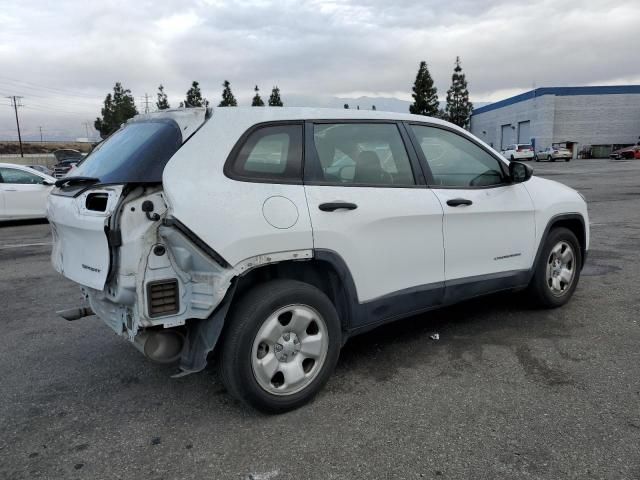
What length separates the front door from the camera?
386 cm

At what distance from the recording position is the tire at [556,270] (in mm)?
4633

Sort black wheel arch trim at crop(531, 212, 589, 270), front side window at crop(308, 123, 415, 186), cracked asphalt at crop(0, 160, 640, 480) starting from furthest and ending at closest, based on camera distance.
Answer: black wheel arch trim at crop(531, 212, 589, 270), front side window at crop(308, 123, 415, 186), cracked asphalt at crop(0, 160, 640, 480)

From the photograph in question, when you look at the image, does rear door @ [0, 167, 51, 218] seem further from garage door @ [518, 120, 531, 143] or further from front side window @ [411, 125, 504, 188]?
garage door @ [518, 120, 531, 143]

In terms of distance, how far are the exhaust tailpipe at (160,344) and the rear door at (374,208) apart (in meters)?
0.99

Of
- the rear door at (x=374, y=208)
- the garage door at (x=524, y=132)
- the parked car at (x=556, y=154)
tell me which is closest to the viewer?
the rear door at (x=374, y=208)

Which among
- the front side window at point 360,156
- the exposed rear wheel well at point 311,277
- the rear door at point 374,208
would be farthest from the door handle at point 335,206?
the exposed rear wheel well at point 311,277

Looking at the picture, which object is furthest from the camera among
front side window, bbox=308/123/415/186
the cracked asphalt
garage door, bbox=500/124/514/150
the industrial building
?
garage door, bbox=500/124/514/150

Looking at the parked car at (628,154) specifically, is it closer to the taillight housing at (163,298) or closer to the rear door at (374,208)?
the rear door at (374,208)

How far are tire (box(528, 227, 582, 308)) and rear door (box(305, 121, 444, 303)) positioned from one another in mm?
1335

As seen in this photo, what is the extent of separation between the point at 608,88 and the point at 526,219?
217ft

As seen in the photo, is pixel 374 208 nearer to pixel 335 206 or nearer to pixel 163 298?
pixel 335 206

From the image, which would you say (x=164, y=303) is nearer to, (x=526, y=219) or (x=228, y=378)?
(x=228, y=378)

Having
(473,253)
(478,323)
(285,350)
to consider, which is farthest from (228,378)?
(478,323)

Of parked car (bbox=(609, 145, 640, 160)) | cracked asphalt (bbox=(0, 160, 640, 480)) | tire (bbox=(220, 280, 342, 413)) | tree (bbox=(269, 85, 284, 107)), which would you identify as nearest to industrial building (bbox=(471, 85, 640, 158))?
parked car (bbox=(609, 145, 640, 160))
